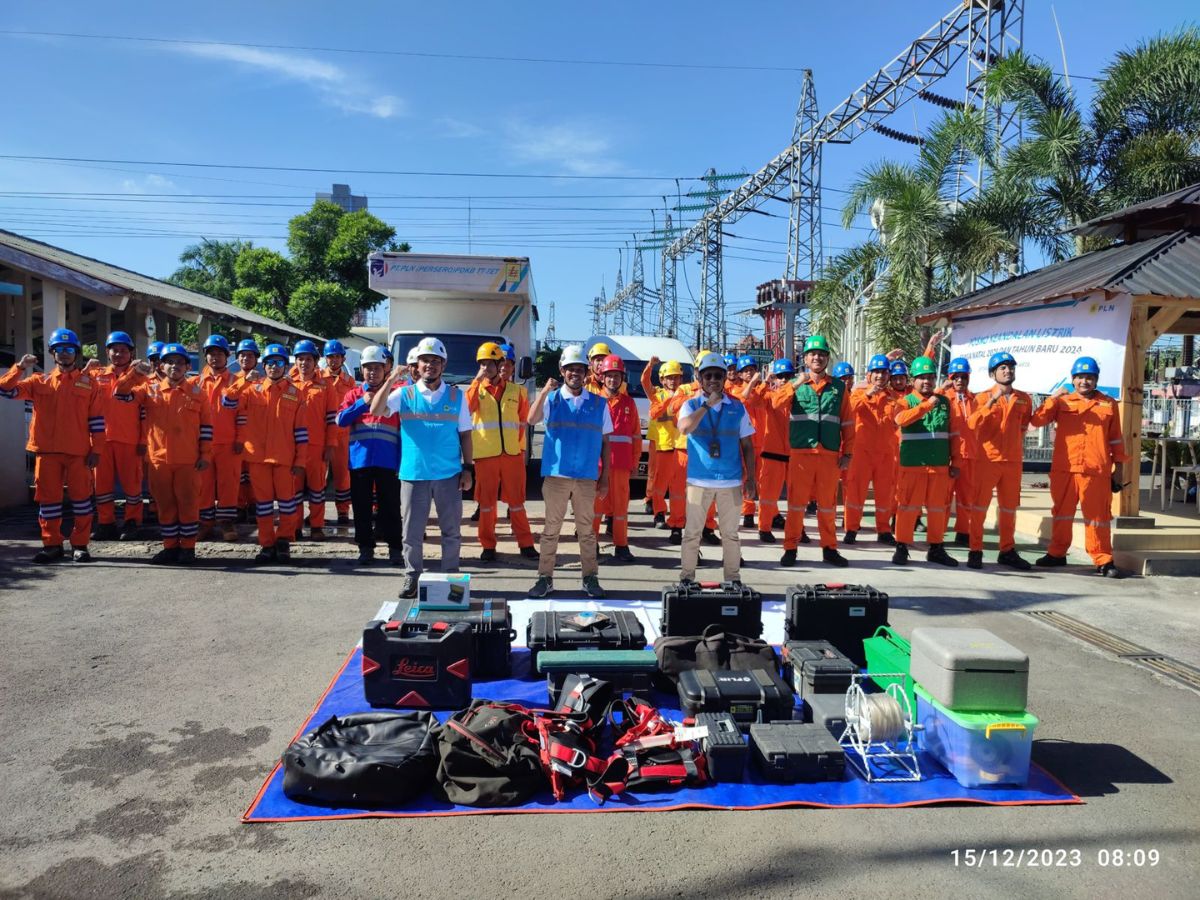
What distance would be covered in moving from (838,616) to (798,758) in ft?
5.67

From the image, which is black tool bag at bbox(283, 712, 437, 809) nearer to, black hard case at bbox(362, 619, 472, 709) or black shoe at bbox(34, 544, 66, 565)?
black hard case at bbox(362, 619, 472, 709)

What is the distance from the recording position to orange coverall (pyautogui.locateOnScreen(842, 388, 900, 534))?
10.2 meters

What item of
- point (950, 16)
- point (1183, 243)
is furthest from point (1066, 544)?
point (950, 16)

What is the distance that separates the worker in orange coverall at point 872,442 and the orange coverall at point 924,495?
456 millimetres

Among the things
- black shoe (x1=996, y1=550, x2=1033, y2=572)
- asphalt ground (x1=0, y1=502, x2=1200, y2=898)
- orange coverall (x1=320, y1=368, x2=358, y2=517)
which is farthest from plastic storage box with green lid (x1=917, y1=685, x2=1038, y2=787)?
orange coverall (x1=320, y1=368, x2=358, y2=517)

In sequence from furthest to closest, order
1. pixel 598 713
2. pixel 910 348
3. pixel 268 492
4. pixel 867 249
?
pixel 867 249
pixel 910 348
pixel 268 492
pixel 598 713

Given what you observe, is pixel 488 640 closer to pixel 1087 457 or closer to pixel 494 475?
pixel 494 475

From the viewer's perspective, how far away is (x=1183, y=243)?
10.7 m

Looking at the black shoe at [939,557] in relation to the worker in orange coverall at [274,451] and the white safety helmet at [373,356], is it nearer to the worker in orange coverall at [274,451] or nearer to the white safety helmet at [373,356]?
the white safety helmet at [373,356]

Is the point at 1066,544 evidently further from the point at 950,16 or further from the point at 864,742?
the point at 950,16

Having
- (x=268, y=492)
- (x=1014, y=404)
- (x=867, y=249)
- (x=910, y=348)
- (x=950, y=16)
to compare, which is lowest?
(x=268, y=492)

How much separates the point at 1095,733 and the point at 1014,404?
525 cm

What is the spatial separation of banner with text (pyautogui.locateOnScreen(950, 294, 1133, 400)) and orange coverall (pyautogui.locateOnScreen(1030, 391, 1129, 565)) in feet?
2.11

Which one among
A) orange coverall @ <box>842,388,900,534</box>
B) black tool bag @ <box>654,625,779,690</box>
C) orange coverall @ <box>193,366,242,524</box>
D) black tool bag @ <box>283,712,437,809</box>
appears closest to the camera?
black tool bag @ <box>283,712,437,809</box>
